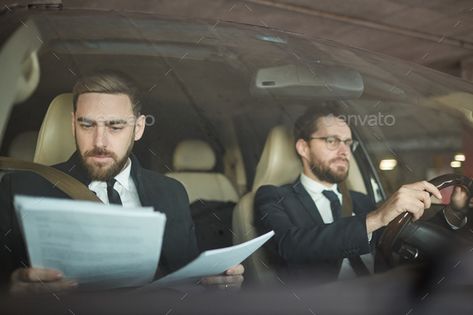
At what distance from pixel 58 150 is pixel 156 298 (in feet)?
1.32

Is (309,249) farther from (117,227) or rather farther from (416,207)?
(117,227)

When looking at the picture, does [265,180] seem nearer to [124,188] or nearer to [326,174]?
[326,174]

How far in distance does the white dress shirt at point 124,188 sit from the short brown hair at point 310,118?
390 millimetres

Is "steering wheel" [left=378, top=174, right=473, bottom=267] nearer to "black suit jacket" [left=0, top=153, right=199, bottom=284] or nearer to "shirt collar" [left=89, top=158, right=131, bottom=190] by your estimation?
"black suit jacket" [left=0, top=153, right=199, bottom=284]

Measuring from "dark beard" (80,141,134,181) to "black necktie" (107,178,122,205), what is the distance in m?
0.01

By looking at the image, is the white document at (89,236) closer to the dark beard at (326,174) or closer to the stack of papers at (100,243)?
the stack of papers at (100,243)

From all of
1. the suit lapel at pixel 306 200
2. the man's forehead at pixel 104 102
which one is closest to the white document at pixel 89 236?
the man's forehead at pixel 104 102

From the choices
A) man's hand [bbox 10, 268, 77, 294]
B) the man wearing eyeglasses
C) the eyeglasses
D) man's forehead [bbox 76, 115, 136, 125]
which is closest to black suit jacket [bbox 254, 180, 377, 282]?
the man wearing eyeglasses

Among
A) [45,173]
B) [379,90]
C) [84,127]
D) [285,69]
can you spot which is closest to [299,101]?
[285,69]

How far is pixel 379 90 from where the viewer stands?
163 centimetres

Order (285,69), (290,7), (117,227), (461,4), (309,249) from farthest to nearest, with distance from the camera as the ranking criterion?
(290,7), (461,4), (285,69), (309,249), (117,227)

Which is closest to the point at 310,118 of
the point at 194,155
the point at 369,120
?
the point at 369,120

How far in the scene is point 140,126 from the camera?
4.40 ft

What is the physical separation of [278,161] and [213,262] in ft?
0.90
